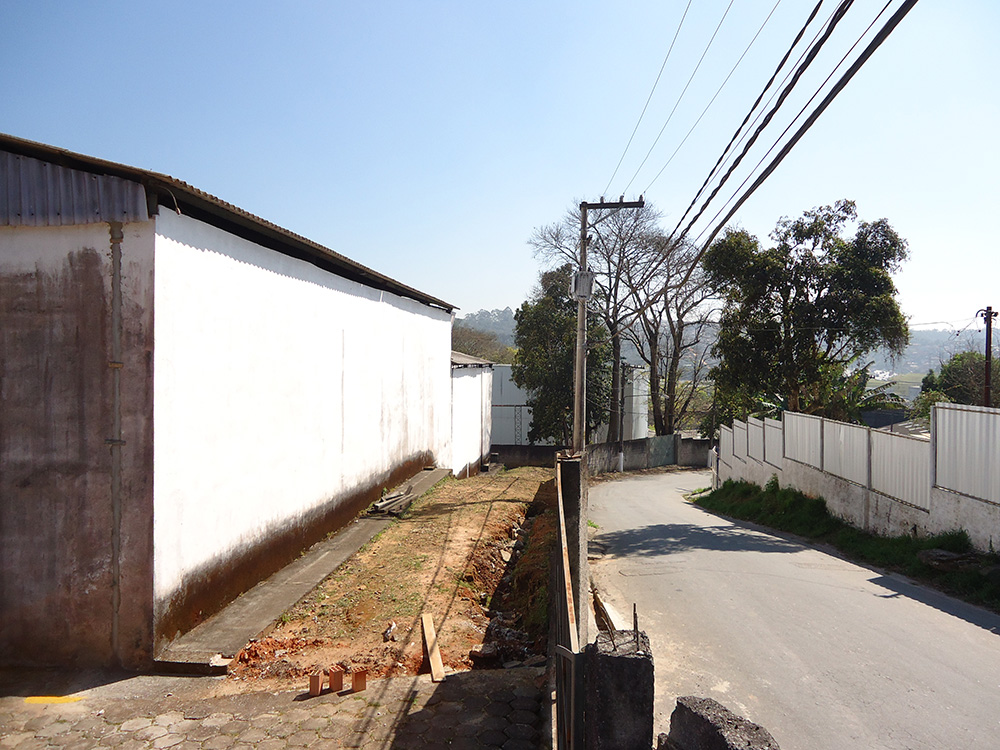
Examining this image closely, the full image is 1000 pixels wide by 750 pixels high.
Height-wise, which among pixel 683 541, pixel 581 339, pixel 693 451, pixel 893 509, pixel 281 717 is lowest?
pixel 693 451

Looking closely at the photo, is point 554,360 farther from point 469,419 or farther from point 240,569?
point 240,569

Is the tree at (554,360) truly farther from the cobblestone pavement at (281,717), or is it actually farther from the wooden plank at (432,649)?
the cobblestone pavement at (281,717)

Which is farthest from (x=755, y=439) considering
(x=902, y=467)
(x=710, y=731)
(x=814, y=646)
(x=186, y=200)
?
(x=710, y=731)

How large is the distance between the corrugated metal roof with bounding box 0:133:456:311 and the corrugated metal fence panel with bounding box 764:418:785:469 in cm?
1413

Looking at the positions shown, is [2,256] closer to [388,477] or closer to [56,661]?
[56,661]

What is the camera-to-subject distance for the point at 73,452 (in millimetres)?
6387

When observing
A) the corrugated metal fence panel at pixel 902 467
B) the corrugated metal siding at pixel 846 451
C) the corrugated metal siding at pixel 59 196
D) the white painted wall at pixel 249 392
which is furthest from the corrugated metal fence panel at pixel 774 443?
the corrugated metal siding at pixel 59 196

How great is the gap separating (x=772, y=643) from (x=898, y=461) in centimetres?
672

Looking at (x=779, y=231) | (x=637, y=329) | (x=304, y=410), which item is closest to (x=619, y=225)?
(x=637, y=329)

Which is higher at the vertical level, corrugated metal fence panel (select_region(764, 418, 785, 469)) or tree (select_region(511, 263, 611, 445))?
tree (select_region(511, 263, 611, 445))

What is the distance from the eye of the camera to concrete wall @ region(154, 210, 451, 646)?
6613 millimetres

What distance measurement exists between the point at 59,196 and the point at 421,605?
564cm

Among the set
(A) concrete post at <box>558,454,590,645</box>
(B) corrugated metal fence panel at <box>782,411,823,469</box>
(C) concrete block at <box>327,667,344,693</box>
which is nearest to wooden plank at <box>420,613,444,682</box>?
(C) concrete block at <box>327,667,344,693</box>

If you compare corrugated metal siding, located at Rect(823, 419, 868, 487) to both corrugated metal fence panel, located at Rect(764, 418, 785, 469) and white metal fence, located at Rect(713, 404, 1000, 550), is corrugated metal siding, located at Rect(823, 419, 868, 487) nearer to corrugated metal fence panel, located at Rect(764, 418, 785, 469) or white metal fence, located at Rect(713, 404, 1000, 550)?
white metal fence, located at Rect(713, 404, 1000, 550)
